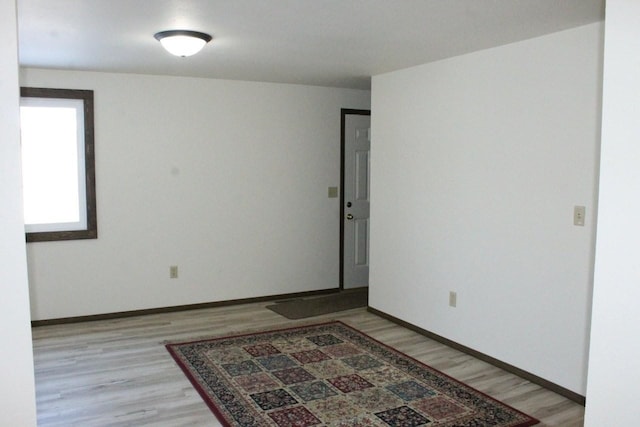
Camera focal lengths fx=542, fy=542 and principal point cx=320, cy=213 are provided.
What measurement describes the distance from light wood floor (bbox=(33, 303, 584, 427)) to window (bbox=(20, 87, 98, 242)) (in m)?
0.90

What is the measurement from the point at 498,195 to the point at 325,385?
179 centimetres

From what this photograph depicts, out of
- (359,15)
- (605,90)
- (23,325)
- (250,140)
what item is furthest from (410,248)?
(23,325)

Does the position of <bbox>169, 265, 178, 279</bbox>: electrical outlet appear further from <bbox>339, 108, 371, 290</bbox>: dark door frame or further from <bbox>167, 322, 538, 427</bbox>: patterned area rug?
<bbox>339, 108, 371, 290</bbox>: dark door frame

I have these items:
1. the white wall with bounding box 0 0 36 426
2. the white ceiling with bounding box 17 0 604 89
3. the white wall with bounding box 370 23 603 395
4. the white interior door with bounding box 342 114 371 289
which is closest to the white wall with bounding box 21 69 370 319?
the white interior door with bounding box 342 114 371 289

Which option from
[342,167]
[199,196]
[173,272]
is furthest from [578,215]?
[173,272]

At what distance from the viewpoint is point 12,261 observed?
1.82 m

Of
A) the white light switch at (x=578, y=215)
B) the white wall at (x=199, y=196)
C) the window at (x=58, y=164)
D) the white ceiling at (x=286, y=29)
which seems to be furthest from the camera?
the white wall at (x=199, y=196)

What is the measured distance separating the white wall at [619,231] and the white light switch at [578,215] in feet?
5.17

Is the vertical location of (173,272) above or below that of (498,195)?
below

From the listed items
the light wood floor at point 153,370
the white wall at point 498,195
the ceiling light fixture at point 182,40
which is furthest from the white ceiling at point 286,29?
the light wood floor at point 153,370

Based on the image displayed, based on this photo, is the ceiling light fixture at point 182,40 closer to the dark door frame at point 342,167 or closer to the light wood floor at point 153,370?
the light wood floor at point 153,370

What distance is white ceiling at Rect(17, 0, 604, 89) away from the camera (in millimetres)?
2781

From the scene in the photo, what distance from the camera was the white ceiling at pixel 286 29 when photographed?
2.78m

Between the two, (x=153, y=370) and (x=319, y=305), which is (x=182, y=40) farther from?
(x=319, y=305)
